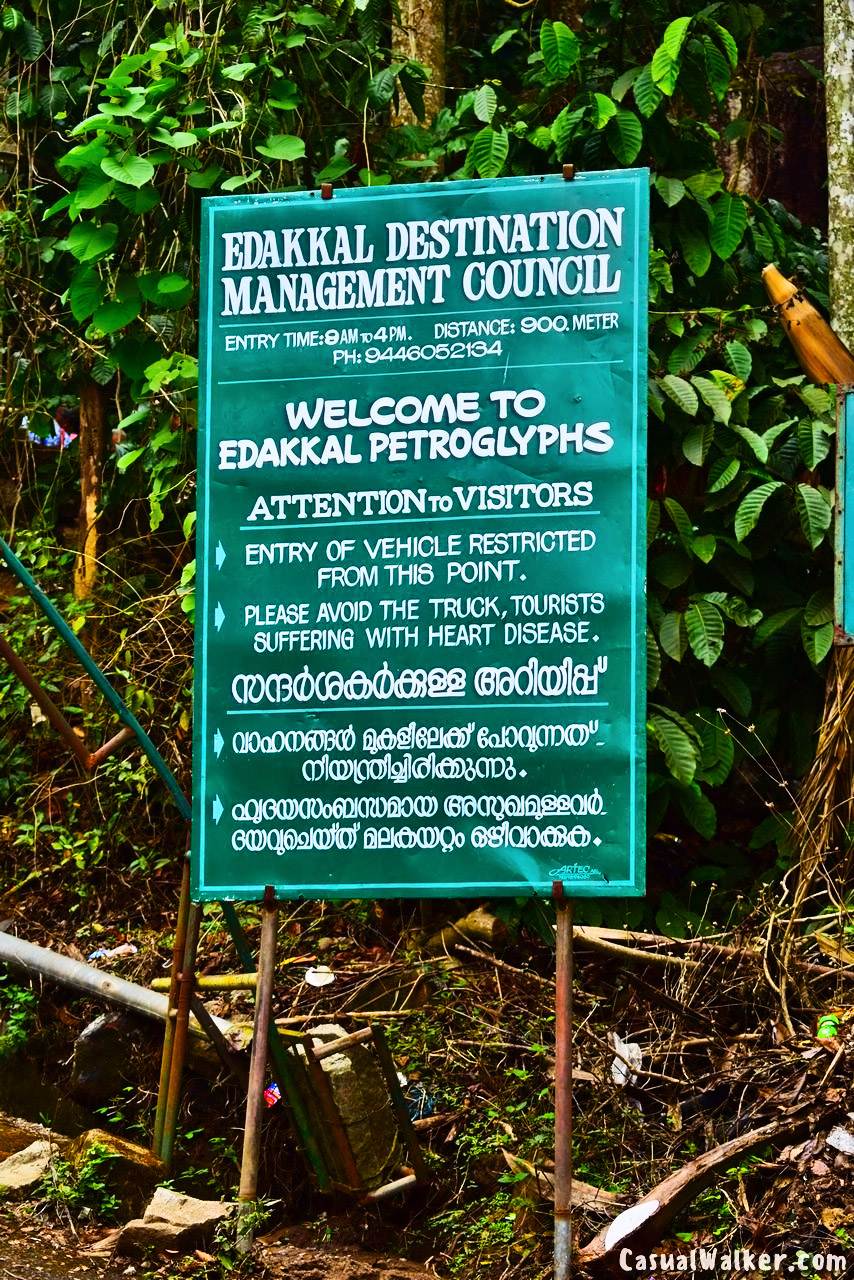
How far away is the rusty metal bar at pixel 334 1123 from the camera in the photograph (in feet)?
14.2

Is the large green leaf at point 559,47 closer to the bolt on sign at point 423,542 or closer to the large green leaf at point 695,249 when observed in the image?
the large green leaf at point 695,249

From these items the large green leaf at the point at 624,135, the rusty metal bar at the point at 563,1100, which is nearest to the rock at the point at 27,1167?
the rusty metal bar at the point at 563,1100

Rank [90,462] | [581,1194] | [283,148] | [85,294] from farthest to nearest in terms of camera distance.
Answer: [90,462]
[85,294]
[283,148]
[581,1194]

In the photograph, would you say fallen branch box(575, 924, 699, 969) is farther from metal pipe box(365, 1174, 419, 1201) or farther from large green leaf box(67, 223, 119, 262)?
large green leaf box(67, 223, 119, 262)

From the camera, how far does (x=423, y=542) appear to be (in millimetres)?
4117

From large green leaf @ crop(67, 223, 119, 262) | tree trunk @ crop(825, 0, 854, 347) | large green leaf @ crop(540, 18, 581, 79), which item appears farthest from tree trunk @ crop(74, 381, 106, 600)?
tree trunk @ crop(825, 0, 854, 347)

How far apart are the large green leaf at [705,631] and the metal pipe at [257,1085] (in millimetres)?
2058

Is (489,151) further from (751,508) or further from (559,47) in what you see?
(751,508)

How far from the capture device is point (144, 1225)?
13.3ft

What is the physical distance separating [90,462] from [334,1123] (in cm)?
389

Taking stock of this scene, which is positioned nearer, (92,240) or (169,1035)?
(169,1035)

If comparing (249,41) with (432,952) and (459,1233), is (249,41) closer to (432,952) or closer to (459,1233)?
(432,952)

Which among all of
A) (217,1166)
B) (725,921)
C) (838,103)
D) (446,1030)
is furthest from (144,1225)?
(838,103)

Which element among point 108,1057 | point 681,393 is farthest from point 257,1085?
point 681,393
